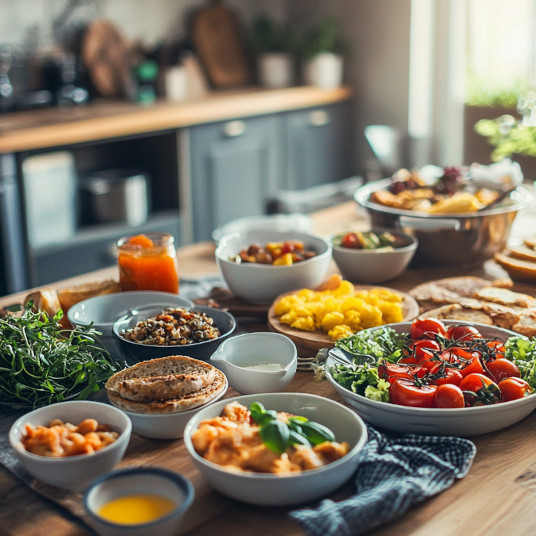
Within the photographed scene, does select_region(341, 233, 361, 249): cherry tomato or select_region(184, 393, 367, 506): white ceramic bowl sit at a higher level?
select_region(341, 233, 361, 249): cherry tomato

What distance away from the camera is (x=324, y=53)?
15.3 feet

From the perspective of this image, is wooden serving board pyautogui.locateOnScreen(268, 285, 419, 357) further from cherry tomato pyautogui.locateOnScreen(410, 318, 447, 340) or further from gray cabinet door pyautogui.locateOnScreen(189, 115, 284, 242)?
gray cabinet door pyautogui.locateOnScreen(189, 115, 284, 242)

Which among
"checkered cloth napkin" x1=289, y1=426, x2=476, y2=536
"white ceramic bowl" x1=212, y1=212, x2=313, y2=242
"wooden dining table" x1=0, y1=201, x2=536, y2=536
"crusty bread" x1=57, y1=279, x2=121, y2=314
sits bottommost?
"wooden dining table" x1=0, y1=201, x2=536, y2=536

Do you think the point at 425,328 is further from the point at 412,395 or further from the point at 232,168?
the point at 232,168

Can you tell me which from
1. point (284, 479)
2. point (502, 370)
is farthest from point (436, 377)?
point (284, 479)

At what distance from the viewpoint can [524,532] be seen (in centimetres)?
96

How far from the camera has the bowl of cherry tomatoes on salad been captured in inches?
45.1

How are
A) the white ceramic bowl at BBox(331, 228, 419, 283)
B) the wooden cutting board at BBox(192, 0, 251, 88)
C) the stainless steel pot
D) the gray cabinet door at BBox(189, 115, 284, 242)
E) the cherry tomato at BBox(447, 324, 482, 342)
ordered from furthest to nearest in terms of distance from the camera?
1. the wooden cutting board at BBox(192, 0, 251, 88)
2. the gray cabinet door at BBox(189, 115, 284, 242)
3. the stainless steel pot
4. the white ceramic bowl at BBox(331, 228, 419, 283)
5. the cherry tomato at BBox(447, 324, 482, 342)

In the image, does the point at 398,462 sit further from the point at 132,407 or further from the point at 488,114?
the point at 488,114

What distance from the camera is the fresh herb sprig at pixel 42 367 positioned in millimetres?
1237

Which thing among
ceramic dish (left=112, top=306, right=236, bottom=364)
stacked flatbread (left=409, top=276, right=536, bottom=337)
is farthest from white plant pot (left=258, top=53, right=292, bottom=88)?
ceramic dish (left=112, top=306, right=236, bottom=364)

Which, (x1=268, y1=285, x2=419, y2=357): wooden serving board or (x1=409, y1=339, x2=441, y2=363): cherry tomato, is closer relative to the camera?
(x1=409, y1=339, x2=441, y2=363): cherry tomato

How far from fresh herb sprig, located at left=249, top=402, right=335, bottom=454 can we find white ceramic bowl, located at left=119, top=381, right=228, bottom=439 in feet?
0.39

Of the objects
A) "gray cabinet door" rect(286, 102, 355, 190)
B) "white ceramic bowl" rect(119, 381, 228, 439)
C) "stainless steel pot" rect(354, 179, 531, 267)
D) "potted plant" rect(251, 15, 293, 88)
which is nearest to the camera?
"white ceramic bowl" rect(119, 381, 228, 439)
